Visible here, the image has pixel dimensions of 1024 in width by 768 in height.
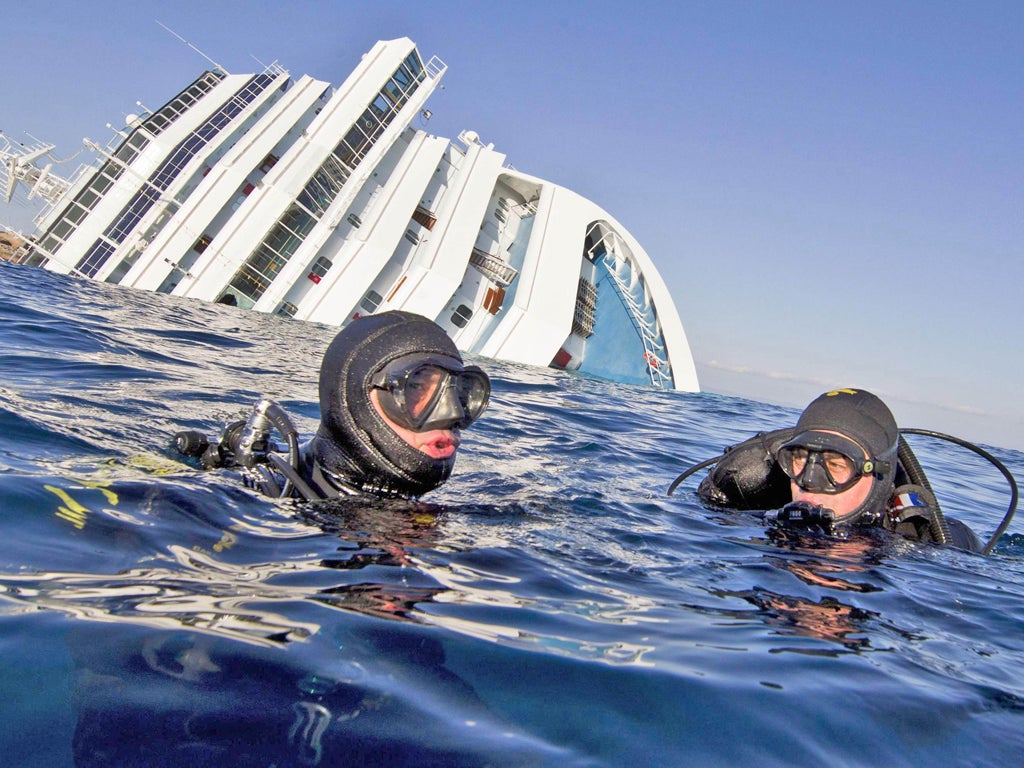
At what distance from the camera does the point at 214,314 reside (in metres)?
14.3

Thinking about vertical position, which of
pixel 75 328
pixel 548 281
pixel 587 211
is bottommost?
pixel 75 328

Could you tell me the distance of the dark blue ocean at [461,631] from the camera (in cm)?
140

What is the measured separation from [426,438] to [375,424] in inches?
8.7

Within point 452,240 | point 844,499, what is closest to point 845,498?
point 844,499

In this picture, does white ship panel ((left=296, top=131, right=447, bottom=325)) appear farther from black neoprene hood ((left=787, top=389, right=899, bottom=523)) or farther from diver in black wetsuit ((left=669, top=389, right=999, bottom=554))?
black neoprene hood ((left=787, top=389, right=899, bottom=523))

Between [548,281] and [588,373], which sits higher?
[548,281]

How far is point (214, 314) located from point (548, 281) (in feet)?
26.6

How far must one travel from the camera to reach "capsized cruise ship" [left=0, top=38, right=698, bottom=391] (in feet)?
55.8

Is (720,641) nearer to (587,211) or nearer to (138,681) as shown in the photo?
(138,681)

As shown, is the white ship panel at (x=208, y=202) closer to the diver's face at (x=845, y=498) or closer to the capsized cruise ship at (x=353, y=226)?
the capsized cruise ship at (x=353, y=226)

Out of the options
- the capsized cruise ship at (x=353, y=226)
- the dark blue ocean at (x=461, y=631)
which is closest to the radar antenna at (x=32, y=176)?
the capsized cruise ship at (x=353, y=226)

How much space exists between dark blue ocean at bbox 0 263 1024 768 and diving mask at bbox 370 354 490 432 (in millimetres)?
413

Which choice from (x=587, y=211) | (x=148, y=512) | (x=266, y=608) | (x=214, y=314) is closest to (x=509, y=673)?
(x=266, y=608)

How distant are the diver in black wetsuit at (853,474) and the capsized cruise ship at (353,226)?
13652 mm
